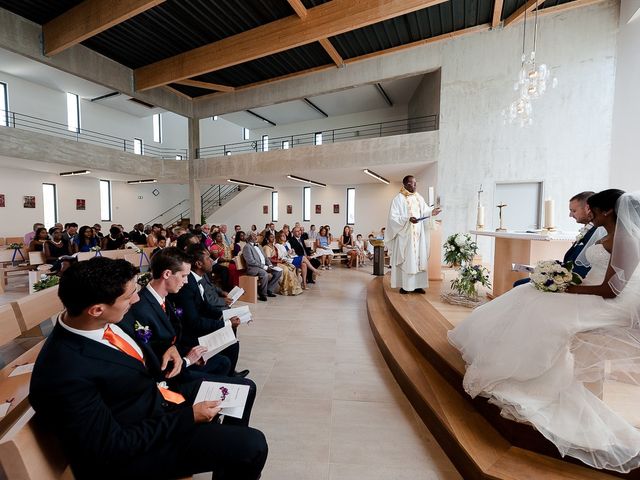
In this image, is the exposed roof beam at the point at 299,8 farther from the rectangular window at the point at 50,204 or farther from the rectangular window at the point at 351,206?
the rectangular window at the point at 50,204

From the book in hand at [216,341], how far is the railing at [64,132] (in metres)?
11.2

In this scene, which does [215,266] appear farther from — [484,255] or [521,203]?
[521,203]

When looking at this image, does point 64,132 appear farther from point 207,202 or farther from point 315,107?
point 315,107

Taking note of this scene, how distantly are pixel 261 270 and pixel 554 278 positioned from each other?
14.5ft

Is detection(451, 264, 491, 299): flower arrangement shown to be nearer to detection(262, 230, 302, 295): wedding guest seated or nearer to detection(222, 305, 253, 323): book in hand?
detection(222, 305, 253, 323): book in hand

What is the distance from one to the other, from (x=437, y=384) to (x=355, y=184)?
11.0 metres

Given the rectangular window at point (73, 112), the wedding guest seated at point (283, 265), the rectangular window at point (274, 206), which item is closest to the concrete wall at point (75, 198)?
the rectangular window at point (73, 112)

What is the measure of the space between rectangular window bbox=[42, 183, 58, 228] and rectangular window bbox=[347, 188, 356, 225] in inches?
443

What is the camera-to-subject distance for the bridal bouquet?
1750 millimetres

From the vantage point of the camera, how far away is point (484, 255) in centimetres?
754

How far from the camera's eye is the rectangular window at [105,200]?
1307 cm

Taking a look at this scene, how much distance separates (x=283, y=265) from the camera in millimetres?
6141

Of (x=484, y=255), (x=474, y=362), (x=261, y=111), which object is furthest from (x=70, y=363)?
(x=261, y=111)

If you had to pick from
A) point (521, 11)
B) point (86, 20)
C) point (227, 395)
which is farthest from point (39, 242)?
point (521, 11)
